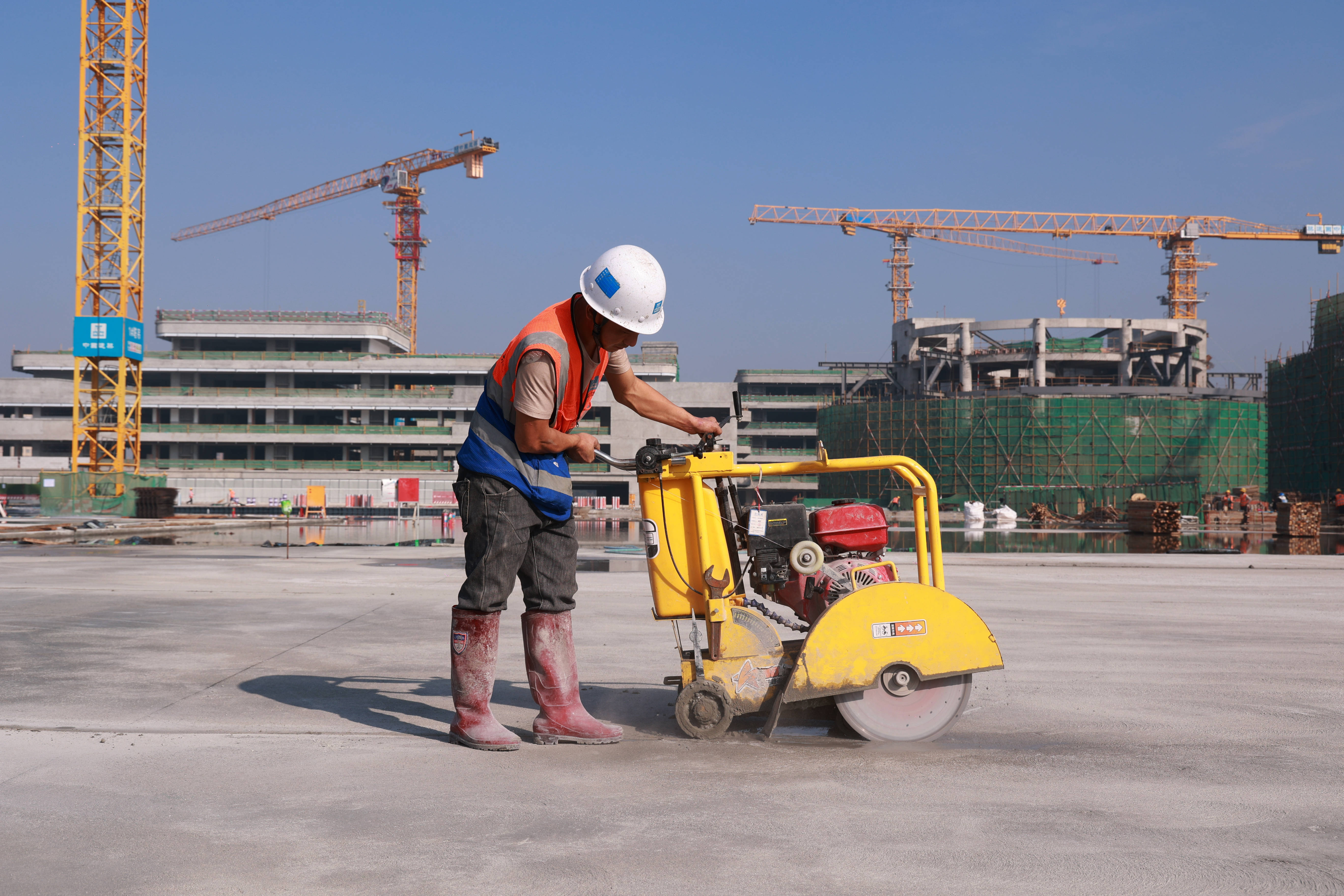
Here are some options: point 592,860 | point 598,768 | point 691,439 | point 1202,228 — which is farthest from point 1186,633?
point 1202,228

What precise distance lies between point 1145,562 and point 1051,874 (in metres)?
14.4

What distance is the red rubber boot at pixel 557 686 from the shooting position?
4141mm

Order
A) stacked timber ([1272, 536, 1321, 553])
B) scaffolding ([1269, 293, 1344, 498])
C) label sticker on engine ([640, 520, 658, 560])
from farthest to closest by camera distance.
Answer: scaffolding ([1269, 293, 1344, 498]), stacked timber ([1272, 536, 1321, 553]), label sticker on engine ([640, 520, 658, 560])

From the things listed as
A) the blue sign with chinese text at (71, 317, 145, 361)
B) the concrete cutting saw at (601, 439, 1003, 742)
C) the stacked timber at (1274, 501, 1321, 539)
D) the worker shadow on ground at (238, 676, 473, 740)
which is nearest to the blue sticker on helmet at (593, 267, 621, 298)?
the concrete cutting saw at (601, 439, 1003, 742)

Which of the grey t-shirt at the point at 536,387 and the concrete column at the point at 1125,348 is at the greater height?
the concrete column at the point at 1125,348

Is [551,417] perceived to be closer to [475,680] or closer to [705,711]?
[475,680]

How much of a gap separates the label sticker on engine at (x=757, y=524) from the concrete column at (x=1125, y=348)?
6803cm

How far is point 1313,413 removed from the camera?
53.8m

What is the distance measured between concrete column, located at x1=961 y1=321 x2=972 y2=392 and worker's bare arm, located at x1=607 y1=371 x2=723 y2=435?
6642 cm

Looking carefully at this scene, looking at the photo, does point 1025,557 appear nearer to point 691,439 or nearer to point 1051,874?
point 1051,874

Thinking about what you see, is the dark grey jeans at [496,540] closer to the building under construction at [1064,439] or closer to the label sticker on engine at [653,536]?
the label sticker on engine at [653,536]

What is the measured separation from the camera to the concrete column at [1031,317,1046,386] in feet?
217

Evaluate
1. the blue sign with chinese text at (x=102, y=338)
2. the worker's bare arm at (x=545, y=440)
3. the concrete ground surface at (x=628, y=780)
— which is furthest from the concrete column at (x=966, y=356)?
the worker's bare arm at (x=545, y=440)

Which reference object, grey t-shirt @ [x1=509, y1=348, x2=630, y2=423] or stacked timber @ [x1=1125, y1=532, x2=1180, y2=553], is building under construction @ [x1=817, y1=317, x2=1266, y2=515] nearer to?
stacked timber @ [x1=1125, y1=532, x2=1180, y2=553]
